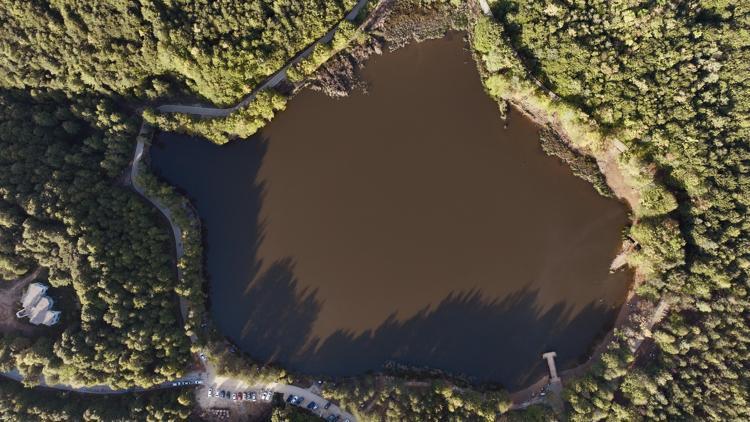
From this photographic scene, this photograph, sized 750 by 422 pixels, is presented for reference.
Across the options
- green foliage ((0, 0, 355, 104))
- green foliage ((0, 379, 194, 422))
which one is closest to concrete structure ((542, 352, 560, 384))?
green foliage ((0, 379, 194, 422))

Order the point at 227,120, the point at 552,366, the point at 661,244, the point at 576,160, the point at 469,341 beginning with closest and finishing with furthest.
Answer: the point at 661,244
the point at 552,366
the point at 469,341
the point at 227,120
the point at 576,160

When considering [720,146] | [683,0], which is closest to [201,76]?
[683,0]

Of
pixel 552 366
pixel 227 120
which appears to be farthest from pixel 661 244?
pixel 227 120

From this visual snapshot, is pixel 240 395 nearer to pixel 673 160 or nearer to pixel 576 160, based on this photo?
pixel 576 160

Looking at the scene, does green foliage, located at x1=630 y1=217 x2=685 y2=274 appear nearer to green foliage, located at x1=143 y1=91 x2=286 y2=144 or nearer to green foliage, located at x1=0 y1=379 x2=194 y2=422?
green foliage, located at x1=143 y1=91 x2=286 y2=144

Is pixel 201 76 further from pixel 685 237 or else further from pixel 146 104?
pixel 685 237
